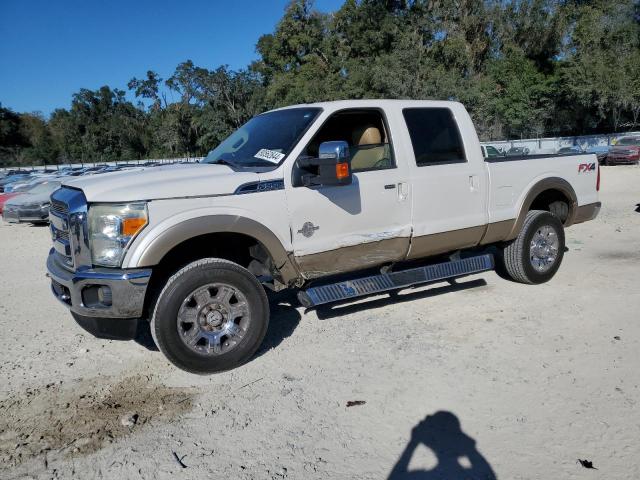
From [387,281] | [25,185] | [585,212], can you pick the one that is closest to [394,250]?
[387,281]

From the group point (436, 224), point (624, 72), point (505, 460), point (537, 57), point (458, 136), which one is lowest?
point (505, 460)

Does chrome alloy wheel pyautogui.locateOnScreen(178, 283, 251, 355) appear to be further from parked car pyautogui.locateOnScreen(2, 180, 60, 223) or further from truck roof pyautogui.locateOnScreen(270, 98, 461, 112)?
parked car pyautogui.locateOnScreen(2, 180, 60, 223)

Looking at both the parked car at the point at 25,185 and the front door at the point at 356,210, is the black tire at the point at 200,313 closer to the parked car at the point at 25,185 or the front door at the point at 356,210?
the front door at the point at 356,210

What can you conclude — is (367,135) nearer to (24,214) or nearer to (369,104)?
(369,104)

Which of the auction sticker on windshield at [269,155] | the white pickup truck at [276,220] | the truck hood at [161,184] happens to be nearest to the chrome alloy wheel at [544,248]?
the white pickup truck at [276,220]

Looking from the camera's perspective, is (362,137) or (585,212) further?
(585,212)

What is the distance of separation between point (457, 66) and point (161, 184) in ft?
146

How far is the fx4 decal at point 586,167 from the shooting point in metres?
6.33

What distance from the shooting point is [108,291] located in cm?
376

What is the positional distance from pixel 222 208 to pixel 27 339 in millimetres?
2645

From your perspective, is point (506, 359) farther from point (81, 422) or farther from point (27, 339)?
point (27, 339)

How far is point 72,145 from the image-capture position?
76.2 metres

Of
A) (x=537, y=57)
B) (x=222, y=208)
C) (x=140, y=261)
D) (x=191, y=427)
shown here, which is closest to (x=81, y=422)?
(x=191, y=427)

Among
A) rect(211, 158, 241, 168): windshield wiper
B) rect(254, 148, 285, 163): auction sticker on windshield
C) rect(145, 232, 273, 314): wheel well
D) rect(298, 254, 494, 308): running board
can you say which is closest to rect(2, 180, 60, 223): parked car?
rect(211, 158, 241, 168): windshield wiper
